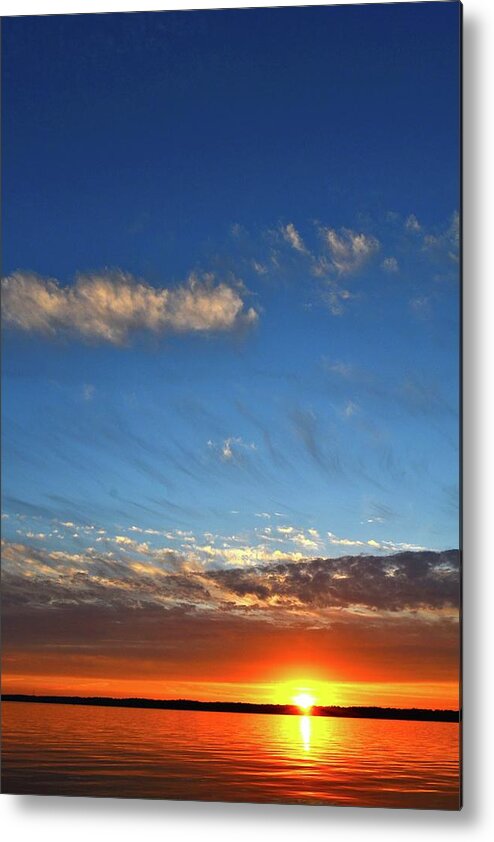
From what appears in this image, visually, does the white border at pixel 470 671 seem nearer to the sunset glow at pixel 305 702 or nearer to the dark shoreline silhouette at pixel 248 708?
the dark shoreline silhouette at pixel 248 708

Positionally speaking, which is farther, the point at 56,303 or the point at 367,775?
the point at 56,303

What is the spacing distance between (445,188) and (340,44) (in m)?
0.74

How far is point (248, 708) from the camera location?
17.1 feet

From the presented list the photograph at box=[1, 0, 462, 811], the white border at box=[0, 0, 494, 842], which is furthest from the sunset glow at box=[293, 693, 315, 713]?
the white border at box=[0, 0, 494, 842]

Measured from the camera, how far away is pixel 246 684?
5273 millimetres

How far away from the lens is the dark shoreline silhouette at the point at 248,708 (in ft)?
16.7

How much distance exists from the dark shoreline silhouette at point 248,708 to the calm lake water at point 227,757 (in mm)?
23

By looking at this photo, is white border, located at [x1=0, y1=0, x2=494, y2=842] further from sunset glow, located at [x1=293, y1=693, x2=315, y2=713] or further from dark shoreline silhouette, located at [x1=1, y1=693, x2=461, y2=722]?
sunset glow, located at [x1=293, y1=693, x2=315, y2=713]

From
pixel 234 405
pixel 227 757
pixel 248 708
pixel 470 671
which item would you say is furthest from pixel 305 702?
pixel 234 405

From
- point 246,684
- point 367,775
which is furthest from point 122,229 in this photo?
point 367,775

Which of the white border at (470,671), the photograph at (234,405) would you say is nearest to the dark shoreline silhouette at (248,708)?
the photograph at (234,405)

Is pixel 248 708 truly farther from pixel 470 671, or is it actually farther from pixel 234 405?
pixel 234 405

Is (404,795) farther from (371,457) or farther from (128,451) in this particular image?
(128,451)

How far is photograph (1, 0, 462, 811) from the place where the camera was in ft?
17.0
